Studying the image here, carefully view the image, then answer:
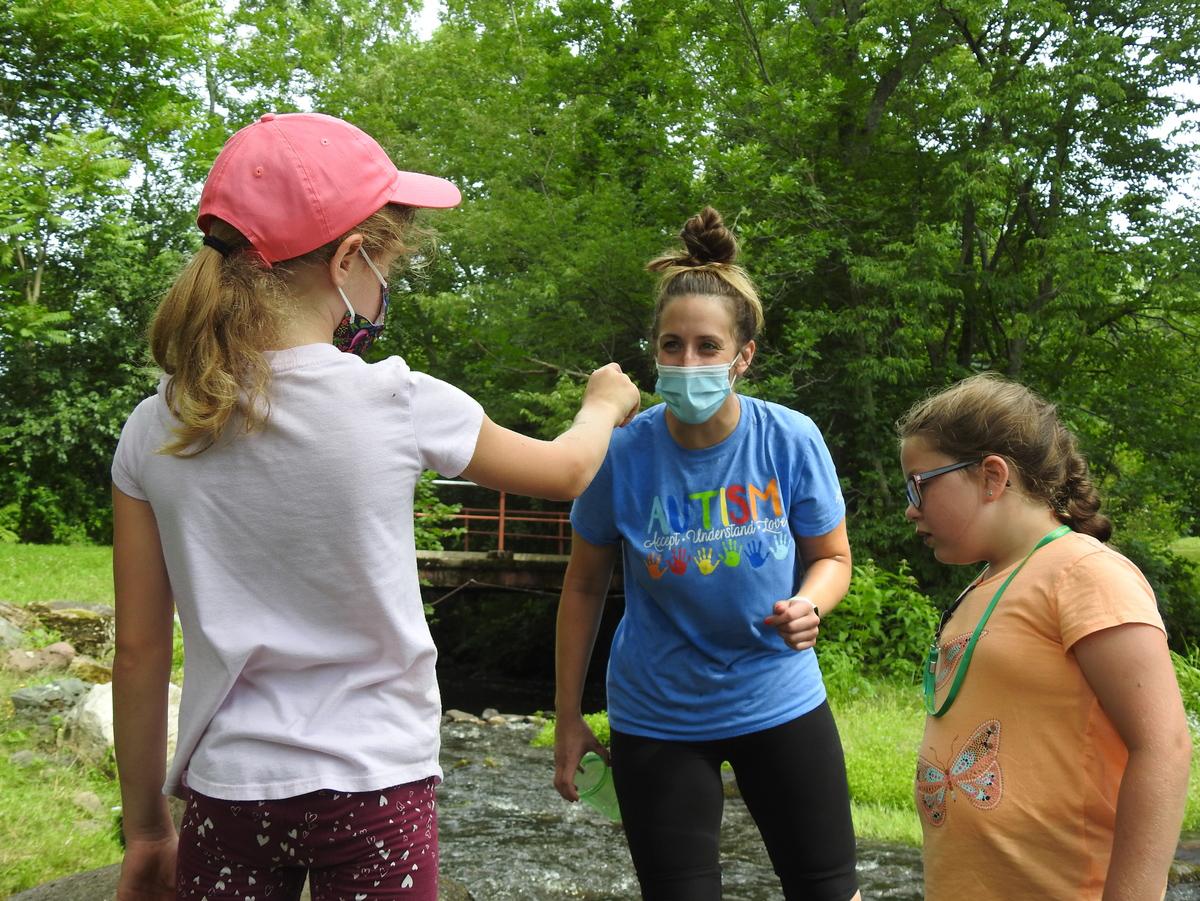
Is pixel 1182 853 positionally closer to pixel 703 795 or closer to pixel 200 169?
pixel 703 795

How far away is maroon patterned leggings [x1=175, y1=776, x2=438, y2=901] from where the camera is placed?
1510mm

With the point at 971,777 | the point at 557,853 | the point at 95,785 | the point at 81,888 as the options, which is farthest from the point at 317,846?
the point at 557,853

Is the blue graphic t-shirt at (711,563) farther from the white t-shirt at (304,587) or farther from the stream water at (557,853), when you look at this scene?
the stream water at (557,853)

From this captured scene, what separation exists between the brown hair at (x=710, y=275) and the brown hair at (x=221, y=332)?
1.17 metres

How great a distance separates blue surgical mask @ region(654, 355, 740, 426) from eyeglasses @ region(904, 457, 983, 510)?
0.56m

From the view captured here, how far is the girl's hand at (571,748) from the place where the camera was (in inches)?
109

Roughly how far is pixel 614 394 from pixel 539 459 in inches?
13.7

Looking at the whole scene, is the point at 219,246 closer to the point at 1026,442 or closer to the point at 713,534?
the point at 713,534

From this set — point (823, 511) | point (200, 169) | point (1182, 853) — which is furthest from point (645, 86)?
point (823, 511)

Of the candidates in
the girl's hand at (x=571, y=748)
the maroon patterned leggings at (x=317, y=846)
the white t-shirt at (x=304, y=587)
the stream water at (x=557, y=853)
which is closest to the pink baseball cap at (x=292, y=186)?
the white t-shirt at (x=304, y=587)

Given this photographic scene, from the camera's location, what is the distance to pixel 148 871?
5.68 ft

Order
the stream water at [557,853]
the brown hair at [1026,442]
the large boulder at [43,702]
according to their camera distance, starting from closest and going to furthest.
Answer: the brown hair at [1026,442] < the stream water at [557,853] < the large boulder at [43,702]

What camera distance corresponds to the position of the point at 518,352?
681 inches

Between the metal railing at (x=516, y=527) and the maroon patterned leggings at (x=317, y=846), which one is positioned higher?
the maroon patterned leggings at (x=317, y=846)
